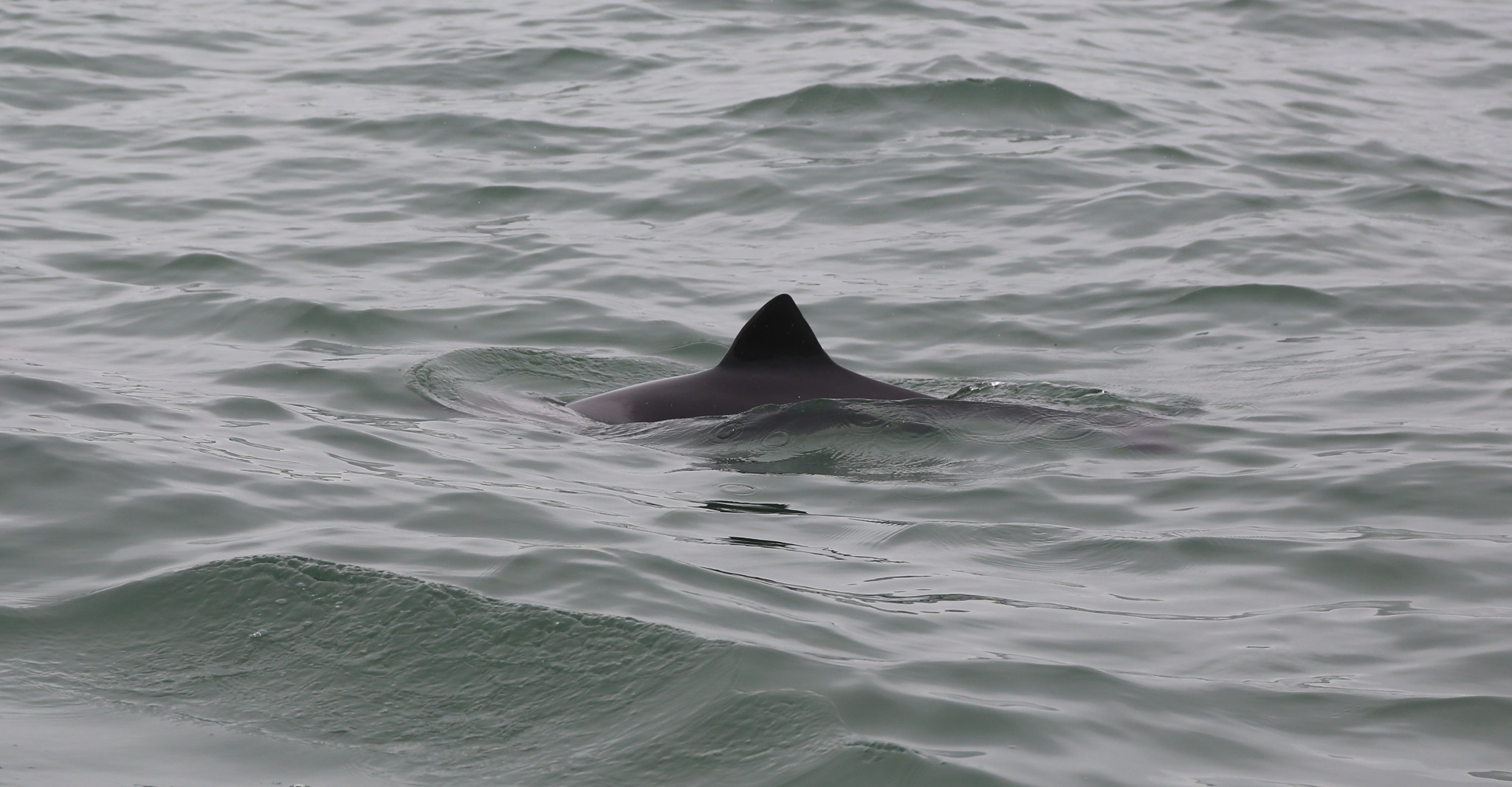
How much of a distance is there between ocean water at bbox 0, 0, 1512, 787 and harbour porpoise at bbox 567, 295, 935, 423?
0.49 feet

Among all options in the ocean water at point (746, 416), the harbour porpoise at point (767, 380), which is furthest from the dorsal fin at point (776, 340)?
the ocean water at point (746, 416)

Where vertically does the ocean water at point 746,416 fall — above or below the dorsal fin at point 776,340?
below

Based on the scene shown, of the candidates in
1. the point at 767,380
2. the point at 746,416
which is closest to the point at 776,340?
the point at 767,380

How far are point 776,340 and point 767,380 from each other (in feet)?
0.67

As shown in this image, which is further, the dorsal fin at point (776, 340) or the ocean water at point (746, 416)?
the dorsal fin at point (776, 340)

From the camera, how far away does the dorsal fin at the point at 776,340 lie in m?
8.10

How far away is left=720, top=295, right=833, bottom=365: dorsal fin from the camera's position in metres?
8.10

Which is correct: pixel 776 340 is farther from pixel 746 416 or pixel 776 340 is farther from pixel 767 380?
pixel 746 416

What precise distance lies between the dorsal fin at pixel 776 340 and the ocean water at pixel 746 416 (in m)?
0.33

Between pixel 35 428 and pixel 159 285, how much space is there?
3736 mm

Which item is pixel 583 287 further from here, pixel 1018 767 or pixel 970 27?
pixel 970 27

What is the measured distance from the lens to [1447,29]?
2147 cm

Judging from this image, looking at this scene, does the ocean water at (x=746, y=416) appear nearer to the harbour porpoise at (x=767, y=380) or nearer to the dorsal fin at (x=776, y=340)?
the harbour porpoise at (x=767, y=380)

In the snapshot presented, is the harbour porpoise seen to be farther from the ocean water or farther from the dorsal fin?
the ocean water
